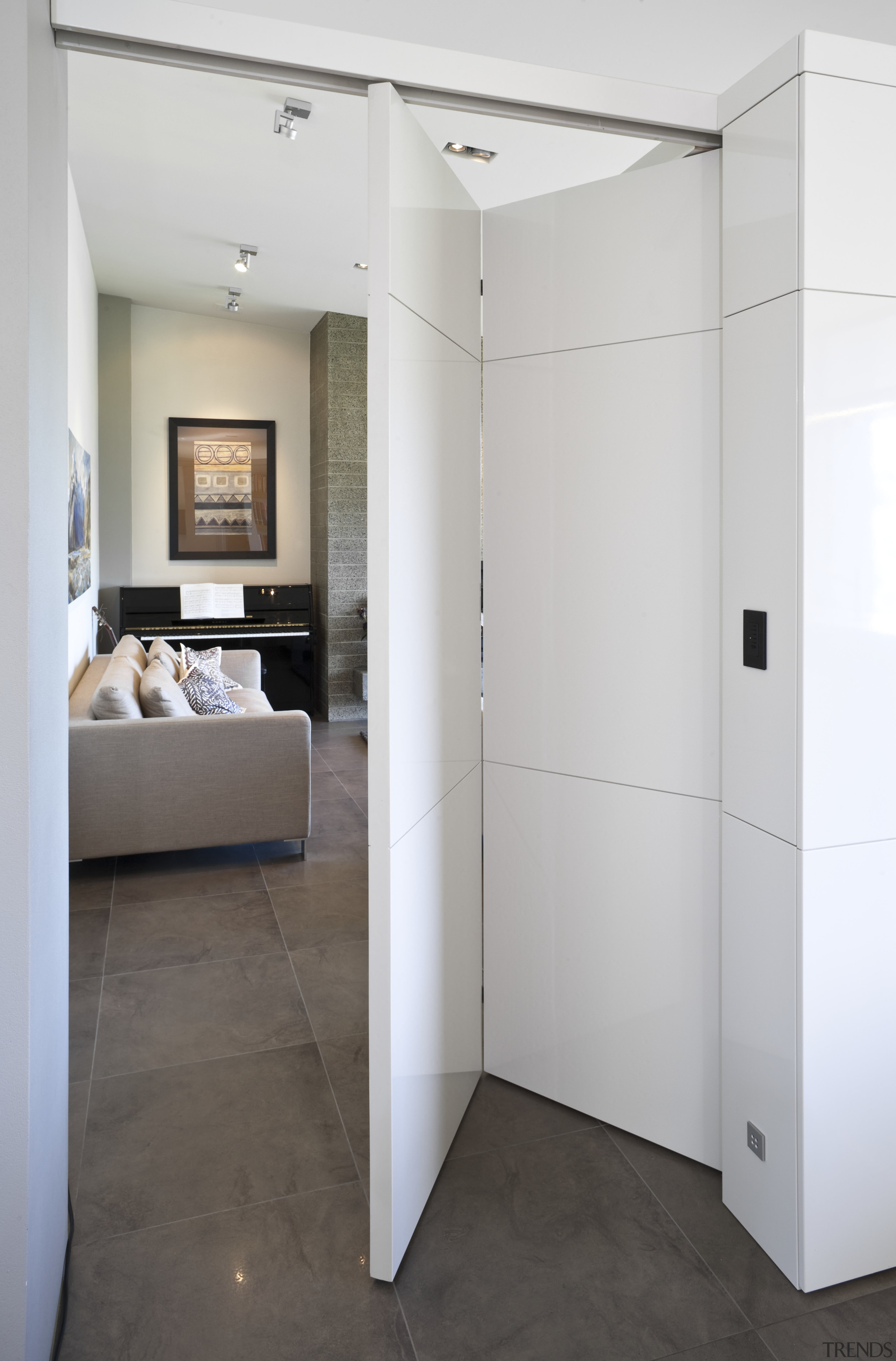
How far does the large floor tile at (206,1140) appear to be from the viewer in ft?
6.70

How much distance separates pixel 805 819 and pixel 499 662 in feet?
2.83

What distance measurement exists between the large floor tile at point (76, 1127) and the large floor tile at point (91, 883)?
1305 millimetres

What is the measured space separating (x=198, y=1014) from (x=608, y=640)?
1.78 m

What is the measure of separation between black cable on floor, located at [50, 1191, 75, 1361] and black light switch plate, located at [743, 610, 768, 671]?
1.79 metres

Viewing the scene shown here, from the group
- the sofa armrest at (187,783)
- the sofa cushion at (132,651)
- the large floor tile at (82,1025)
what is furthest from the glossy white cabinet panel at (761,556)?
the sofa cushion at (132,651)

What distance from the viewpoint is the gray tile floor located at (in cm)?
168

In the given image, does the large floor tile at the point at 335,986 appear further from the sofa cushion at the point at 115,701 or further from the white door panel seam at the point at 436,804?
the sofa cushion at the point at 115,701

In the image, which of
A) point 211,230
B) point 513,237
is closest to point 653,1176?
point 513,237

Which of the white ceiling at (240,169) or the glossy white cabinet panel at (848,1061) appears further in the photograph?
the white ceiling at (240,169)

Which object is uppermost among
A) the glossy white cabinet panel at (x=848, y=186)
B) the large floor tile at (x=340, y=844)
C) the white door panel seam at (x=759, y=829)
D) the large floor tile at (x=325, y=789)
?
the glossy white cabinet panel at (x=848, y=186)

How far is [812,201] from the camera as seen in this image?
Result: 5.42ft

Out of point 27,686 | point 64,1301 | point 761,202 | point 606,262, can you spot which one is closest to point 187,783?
point 64,1301

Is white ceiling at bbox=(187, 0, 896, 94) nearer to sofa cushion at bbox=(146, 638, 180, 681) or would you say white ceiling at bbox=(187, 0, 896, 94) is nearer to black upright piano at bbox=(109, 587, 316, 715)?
sofa cushion at bbox=(146, 638, 180, 681)

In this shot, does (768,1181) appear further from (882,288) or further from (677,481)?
(882,288)
